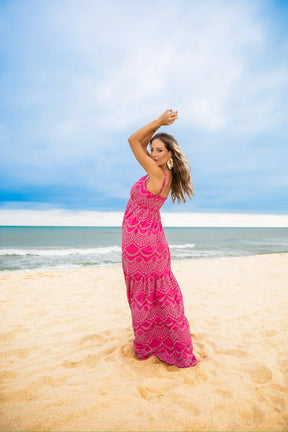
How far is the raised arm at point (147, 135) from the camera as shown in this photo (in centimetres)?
241

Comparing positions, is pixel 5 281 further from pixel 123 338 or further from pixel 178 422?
pixel 178 422

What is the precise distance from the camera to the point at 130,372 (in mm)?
2611

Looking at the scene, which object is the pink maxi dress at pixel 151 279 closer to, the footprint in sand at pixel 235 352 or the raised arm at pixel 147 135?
the raised arm at pixel 147 135

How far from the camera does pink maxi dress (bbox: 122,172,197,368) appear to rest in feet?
8.67

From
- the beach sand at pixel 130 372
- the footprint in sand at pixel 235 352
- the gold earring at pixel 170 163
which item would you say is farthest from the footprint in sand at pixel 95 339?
the gold earring at pixel 170 163

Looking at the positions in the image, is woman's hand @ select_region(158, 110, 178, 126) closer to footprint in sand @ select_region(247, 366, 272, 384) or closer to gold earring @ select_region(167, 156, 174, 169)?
gold earring @ select_region(167, 156, 174, 169)

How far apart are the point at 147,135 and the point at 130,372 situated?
7.93ft

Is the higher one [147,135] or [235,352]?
[147,135]

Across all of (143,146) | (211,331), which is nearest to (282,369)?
(211,331)

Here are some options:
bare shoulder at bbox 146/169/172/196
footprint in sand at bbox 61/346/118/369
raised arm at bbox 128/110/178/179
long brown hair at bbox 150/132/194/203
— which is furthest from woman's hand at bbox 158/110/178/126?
footprint in sand at bbox 61/346/118/369

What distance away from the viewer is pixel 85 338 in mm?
3508

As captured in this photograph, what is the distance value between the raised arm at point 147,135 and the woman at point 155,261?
0.26 ft

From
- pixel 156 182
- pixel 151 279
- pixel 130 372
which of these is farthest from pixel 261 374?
pixel 156 182

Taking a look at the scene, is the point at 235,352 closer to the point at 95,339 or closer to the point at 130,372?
the point at 130,372
